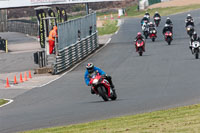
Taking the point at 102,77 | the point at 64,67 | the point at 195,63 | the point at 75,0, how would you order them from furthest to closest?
the point at 75,0
the point at 64,67
the point at 195,63
the point at 102,77

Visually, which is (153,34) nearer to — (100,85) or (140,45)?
(140,45)

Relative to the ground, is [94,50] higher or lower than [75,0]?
lower

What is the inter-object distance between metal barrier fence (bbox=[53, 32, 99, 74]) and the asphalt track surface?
0.76 metres

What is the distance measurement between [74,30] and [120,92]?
17.4 m

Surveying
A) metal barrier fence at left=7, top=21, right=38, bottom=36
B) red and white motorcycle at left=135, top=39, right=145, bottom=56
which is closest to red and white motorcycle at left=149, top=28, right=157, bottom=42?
red and white motorcycle at left=135, top=39, right=145, bottom=56

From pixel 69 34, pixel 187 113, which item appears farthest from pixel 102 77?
pixel 69 34

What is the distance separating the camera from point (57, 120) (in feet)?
48.1

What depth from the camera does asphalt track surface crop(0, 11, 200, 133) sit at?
15281 mm

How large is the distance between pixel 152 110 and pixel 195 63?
15761 mm

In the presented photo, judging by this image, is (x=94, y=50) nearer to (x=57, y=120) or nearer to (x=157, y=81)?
(x=157, y=81)

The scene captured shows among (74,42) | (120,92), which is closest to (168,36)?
(74,42)

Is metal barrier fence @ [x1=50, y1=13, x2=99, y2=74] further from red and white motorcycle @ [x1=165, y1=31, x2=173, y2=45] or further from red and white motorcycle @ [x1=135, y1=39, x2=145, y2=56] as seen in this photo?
red and white motorcycle @ [x1=165, y1=31, x2=173, y2=45]

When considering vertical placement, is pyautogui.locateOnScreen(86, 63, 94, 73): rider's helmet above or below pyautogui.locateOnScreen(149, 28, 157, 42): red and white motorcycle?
above

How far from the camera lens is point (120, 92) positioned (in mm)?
21781
